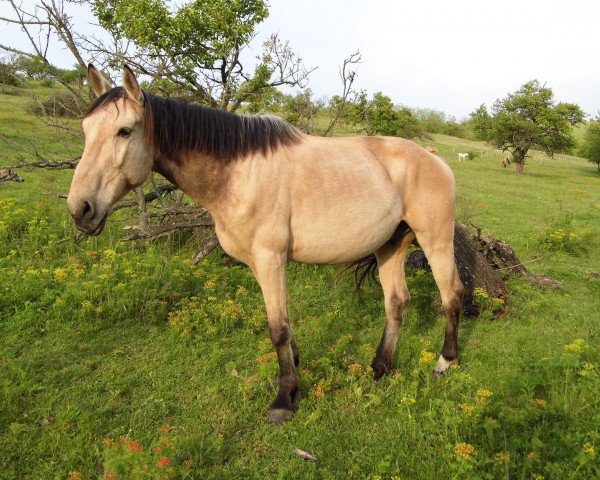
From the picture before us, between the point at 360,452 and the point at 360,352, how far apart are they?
54.3 inches

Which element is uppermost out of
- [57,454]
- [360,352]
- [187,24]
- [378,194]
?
[187,24]

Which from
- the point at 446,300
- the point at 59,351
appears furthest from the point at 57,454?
the point at 446,300

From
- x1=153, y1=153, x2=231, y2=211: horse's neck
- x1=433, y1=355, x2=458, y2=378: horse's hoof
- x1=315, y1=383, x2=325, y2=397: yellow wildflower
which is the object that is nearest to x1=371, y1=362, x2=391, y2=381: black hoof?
x1=433, y1=355, x2=458, y2=378: horse's hoof

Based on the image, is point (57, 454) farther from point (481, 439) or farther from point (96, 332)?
point (481, 439)

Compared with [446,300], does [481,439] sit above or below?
below

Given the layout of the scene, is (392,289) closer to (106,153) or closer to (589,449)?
(589,449)

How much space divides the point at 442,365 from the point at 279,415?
178 cm

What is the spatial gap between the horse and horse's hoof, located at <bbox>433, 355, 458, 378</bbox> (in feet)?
1.98

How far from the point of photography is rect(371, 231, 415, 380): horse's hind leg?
4.22 meters

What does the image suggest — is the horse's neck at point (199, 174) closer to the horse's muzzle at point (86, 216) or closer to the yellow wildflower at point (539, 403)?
the horse's muzzle at point (86, 216)

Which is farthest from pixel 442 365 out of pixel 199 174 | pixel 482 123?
pixel 482 123

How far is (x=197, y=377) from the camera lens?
392 centimetres

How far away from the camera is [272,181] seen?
329 centimetres

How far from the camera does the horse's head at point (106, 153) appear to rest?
105 inches
